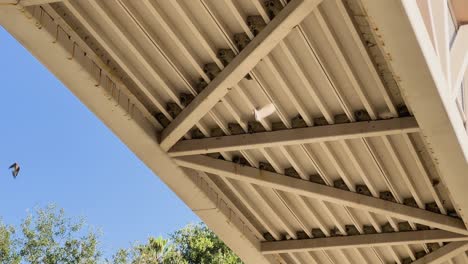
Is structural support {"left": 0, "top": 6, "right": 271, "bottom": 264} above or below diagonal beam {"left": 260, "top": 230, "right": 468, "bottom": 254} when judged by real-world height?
below

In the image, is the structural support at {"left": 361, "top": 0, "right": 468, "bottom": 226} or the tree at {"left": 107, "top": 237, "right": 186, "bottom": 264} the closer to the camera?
the structural support at {"left": 361, "top": 0, "right": 468, "bottom": 226}

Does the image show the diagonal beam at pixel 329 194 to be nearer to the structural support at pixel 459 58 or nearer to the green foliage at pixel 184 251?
the structural support at pixel 459 58

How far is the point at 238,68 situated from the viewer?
8.02m

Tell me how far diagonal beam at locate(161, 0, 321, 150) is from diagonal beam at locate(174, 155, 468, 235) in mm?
802

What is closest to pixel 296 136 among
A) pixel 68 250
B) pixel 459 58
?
pixel 459 58

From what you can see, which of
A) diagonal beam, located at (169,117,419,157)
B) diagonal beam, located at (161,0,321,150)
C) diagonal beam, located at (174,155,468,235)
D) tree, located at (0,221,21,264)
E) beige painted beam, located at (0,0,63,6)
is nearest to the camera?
beige painted beam, located at (0,0,63,6)

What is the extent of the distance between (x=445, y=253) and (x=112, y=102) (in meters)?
5.74

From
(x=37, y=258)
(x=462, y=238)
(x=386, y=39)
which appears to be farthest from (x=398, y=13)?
(x=37, y=258)

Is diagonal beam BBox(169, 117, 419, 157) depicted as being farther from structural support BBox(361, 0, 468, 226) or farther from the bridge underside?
structural support BBox(361, 0, 468, 226)

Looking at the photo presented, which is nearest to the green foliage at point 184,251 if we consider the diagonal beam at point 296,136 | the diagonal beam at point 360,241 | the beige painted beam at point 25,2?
the diagonal beam at point 360,241

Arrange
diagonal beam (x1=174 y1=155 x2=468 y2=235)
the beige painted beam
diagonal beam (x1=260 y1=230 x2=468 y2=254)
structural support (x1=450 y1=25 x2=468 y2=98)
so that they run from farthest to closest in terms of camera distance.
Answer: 1. diagonal beam (x1=260 y1=230 x2=468 y2=254)
2. diagonal beam (x1=174 y1=155 x2=468 y2=235)
3. structural support (x1=450 y1=25 x2=468 y2=98)
4. the beige painted beam

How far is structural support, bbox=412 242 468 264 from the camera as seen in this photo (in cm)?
1084

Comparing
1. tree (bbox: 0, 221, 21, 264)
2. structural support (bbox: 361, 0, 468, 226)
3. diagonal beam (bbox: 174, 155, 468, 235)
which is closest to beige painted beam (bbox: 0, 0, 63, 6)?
structural support (bbox: 361, 0, 468, 226)

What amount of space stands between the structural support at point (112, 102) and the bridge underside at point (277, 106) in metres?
0.02
